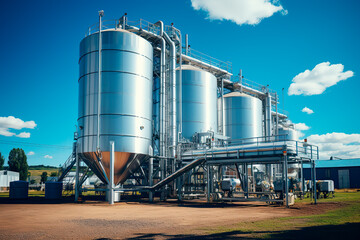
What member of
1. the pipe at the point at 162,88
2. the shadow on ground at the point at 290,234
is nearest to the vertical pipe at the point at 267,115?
the pipe at the point at 162,88

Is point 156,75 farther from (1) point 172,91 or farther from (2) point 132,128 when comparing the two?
(2) point 132,128

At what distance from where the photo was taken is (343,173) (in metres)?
60.0

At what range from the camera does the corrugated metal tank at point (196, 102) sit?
35031 mm

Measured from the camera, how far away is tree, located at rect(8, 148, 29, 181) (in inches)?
3501

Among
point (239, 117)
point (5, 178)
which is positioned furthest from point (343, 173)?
point (5, 178)

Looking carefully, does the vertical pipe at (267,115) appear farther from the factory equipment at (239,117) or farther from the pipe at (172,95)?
the pipe at (172,95)

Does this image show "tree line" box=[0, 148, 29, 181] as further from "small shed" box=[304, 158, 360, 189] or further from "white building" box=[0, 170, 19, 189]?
"small shed" box=[304, 158, 360, 189]

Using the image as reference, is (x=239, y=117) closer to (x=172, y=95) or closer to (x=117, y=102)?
(x=172, y=95)

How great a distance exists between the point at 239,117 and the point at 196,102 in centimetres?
970

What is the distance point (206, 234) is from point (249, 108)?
33.5 meters

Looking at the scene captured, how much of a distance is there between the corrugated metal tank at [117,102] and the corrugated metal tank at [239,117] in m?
16.4

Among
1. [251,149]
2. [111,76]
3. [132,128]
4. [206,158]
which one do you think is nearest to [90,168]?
[132,128]

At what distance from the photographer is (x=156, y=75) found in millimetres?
35156

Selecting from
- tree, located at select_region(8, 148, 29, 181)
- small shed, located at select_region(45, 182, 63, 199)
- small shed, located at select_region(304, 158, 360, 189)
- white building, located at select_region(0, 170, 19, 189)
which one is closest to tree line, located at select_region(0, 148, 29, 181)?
tree, located at select_region(8, 148, 29, 181)
